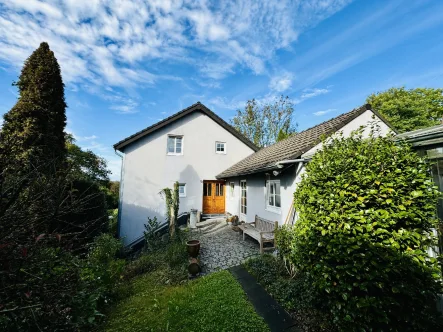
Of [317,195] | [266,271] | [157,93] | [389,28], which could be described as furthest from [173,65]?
[266,271]

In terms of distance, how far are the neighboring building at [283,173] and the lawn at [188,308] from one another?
3.21 meters

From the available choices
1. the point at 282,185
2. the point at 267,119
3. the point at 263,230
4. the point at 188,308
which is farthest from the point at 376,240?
the point at 267,119

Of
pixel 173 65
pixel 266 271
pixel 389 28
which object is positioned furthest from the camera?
pixel 173 65

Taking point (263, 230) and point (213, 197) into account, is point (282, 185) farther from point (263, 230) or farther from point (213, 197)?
point (213, 197)

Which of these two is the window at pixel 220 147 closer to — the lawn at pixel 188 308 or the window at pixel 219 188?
the window at pixel 219 188

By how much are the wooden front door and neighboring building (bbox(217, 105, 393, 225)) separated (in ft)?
7.18

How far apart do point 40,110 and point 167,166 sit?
674cm

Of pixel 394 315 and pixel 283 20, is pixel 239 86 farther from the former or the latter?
pixel 394 315

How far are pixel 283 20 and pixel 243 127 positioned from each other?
18.4 metres

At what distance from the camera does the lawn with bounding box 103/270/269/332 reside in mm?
3576

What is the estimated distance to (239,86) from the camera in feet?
40.3

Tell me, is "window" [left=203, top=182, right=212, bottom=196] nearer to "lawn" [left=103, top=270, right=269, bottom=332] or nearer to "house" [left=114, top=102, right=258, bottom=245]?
"house" [left=114, top=102, right=258, bottom=245]

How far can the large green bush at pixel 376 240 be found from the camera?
102 inches

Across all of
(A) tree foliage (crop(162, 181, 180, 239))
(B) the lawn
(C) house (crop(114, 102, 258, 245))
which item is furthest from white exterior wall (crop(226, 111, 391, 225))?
(A) tree foliage (crop(162, 181, 180, 239))
